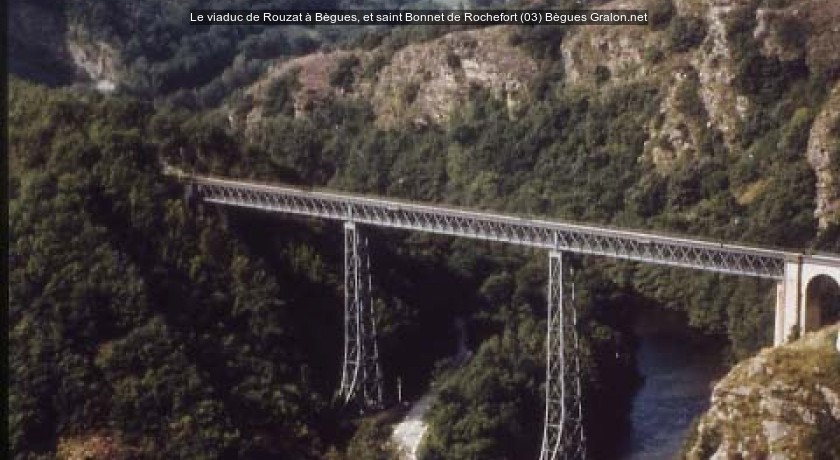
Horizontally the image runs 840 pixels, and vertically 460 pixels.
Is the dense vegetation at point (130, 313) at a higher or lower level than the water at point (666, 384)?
higher

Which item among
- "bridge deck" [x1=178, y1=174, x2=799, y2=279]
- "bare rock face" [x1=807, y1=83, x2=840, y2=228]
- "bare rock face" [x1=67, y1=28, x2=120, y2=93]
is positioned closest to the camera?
"bridge deck" [x1=178, y1=174, x2=799, y2=279]

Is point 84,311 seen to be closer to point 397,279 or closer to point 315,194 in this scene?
point 315,194

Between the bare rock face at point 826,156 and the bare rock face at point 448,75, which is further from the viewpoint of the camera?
the bare rock face at point 448,75

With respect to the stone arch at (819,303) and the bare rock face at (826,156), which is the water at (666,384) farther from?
the bare rock face at (826,156)

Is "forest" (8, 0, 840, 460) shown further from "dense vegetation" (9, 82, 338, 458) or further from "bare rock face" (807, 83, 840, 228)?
"bare rock face" (807, 83, 840, 228)

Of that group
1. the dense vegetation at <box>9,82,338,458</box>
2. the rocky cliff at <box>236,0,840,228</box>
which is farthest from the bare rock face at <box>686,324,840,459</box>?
the rocky cliff at <box>236,0,840,228</box>

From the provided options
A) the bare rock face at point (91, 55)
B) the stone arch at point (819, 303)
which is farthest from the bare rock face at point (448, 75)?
the stone arch at point (819, 303)

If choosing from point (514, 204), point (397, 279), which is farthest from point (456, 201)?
point (397, 279)
